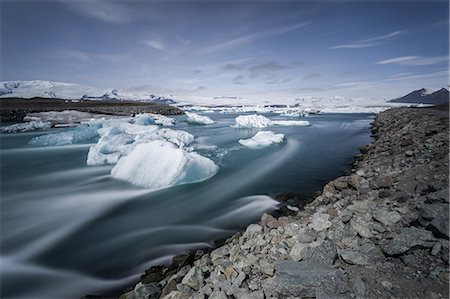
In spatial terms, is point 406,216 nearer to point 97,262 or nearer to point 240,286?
point 240,286

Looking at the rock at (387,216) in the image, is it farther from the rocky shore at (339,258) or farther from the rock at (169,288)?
the rock at (169,288)

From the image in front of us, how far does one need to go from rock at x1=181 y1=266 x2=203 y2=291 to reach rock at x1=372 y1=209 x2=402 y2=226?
219 cm

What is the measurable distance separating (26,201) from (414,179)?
27.0ft

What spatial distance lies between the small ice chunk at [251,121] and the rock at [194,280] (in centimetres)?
2033

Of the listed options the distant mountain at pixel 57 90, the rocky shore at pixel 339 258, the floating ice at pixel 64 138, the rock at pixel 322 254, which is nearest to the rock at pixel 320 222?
the rocky shore at pixel 339 258

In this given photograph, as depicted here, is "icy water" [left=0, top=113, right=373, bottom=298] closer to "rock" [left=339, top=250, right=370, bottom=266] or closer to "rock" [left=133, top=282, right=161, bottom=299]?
"rock" [left=133, top=282, right=161, bottom=299]

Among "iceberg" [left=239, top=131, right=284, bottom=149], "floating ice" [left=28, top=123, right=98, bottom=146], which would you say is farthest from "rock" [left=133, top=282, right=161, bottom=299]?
"floating ice" [left=28, top=123, right=98, bottom=146]

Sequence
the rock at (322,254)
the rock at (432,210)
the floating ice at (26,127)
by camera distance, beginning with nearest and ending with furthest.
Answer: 1. the rock at (322,254)
2. the rock at (432,210)
3. the floating ice at (26,127)

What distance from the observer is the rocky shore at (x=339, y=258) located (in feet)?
7.05

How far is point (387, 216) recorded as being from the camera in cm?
299

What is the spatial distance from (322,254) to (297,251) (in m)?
0.26

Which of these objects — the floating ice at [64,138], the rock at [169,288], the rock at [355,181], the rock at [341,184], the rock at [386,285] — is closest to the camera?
the rock at [386,285]

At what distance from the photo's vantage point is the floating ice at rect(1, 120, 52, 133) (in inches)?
703

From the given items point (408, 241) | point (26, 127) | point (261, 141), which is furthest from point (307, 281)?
point (26, 127)
